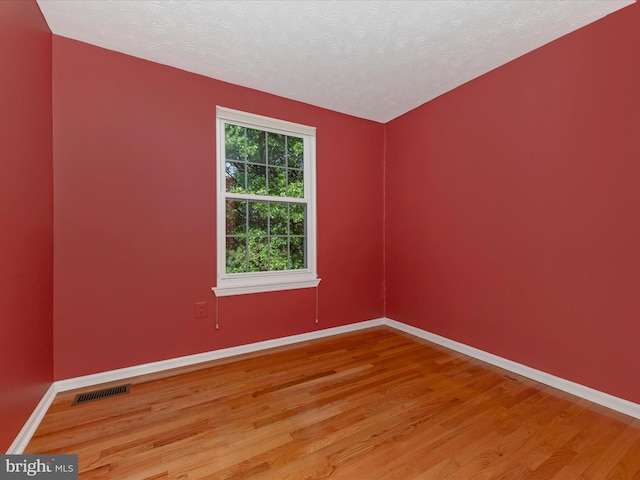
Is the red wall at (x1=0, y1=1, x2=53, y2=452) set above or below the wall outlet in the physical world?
above

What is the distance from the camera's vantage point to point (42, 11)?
1.98 metres

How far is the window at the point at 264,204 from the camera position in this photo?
115 inches

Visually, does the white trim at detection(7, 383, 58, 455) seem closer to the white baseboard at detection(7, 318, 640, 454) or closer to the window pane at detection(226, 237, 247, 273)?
the white baseboard at detection(7, 318, 640, 454)

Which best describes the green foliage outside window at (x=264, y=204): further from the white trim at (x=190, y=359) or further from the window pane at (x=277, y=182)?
the white trim at (x=190, y=359)

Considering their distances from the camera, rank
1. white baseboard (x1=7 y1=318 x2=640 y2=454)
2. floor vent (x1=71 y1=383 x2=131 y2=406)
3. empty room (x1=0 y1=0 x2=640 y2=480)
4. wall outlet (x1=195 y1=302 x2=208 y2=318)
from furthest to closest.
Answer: wall outlet (x1=195 y1=302 x2=208 y2=318) < floor vent (x1=71 y1=383 x2=131 y2=406) < white baseboard (x1=7 y1=318 x2=640 y2=454) < empty room (x1=0 y1=0 x2=640 y2=480)

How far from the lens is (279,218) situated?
3.26 metres

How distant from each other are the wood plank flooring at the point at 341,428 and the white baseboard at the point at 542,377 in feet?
0.26

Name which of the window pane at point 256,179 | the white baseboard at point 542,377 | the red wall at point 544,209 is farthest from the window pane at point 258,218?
the white baseboard at point 542,377

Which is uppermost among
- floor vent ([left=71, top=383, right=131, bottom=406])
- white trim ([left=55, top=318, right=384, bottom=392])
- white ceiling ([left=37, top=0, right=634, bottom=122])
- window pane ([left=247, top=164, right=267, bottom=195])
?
white ceiling ([left=37, top=0, right=634, bottom=122])

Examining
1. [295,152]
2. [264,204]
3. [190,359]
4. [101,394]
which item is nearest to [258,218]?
[264,204]

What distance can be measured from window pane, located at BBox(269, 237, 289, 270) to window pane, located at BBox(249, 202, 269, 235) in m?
0.16

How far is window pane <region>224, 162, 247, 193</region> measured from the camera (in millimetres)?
2952

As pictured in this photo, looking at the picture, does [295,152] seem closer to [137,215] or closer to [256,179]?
[256,179]

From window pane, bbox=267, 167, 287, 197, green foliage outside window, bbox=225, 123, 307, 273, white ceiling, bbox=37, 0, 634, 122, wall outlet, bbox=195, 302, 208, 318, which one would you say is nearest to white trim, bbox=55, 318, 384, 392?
wall outlet, bbox=195, 302, 208, 318
